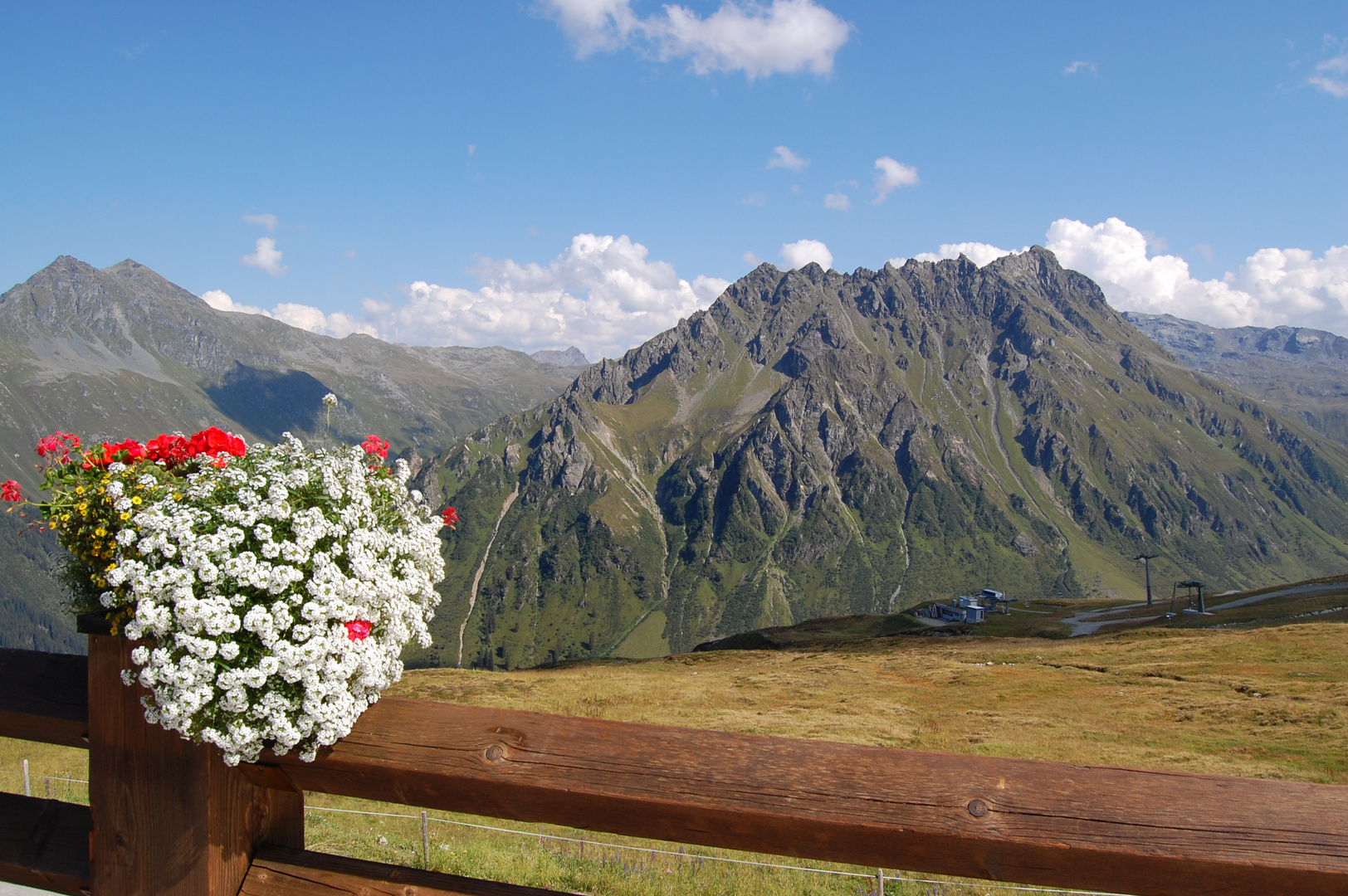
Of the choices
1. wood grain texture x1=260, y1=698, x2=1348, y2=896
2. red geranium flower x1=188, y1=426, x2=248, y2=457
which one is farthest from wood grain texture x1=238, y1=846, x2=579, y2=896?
red geranium flower x1=188, y1=426, x2=248, y2=457

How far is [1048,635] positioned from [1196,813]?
105m

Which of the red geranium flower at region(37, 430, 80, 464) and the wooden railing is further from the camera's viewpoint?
the red geranium flower at region(37, 430, 80, 464)

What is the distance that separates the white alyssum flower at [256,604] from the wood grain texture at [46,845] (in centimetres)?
146

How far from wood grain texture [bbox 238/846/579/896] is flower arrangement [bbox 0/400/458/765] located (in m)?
0.81

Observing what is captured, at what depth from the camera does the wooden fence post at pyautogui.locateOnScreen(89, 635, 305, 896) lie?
4.68 metres

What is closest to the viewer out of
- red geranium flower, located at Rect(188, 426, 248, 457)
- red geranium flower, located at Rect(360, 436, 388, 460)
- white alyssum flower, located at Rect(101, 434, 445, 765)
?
white alyssum flower, located at Rect(101, 434, 445, 765)

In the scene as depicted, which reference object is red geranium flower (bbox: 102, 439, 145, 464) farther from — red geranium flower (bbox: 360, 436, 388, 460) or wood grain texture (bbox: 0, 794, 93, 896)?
wood grain texture (bbox: 0, 794, 93, 896)

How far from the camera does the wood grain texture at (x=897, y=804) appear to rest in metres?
3.56

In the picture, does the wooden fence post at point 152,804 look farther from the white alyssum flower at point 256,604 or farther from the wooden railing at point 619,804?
the white alyssum flower at point 256,604

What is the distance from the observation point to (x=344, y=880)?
4730 millimetres

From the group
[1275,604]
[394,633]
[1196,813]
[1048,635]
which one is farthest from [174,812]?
[1275,604]

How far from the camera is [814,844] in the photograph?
3.93 m

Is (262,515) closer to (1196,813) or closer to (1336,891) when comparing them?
(1196,813)

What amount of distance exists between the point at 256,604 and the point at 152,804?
1.54 metres
